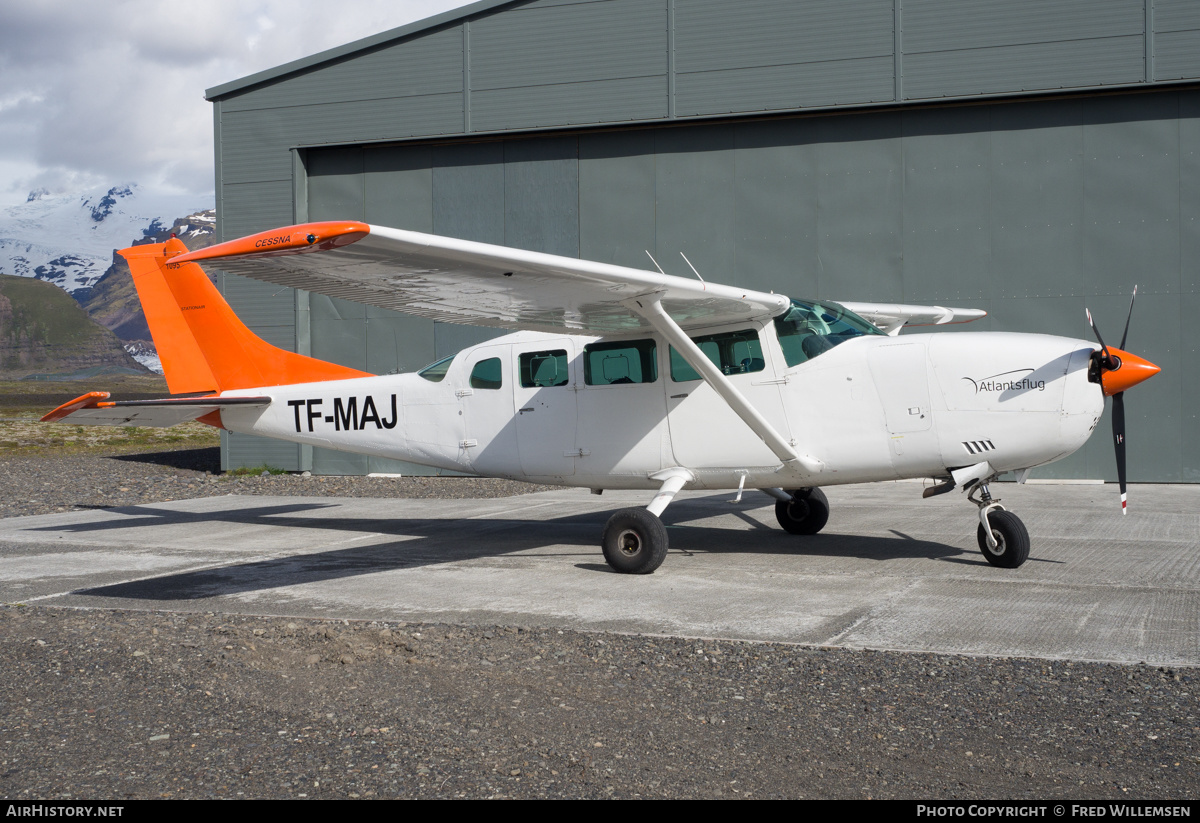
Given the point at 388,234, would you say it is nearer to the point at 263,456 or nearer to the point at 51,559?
the point at 51,559

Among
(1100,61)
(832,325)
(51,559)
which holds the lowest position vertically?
(51,559)

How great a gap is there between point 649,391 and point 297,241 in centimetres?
432

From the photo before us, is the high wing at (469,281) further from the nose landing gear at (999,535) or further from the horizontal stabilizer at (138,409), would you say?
the horizontal stabilizer at (138,409)

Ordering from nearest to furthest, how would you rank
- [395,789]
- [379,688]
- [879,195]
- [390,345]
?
1. [395,789]
2. [379,688]
3. [879,195]
4. [390,345]

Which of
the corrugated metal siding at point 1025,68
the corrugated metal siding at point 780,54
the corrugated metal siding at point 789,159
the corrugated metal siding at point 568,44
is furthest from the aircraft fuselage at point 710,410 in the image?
the corrugated metal siding at point 1025,68

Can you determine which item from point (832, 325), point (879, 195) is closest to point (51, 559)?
point (832, 325)

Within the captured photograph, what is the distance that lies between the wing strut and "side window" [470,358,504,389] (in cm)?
233

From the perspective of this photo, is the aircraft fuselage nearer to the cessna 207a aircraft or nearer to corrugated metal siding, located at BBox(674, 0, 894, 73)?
A: the cessna 207a aircraft

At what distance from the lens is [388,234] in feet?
18.2

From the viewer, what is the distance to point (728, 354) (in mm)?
8594

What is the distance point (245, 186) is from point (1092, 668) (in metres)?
18.4

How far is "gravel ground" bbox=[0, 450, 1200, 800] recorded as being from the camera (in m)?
3.51

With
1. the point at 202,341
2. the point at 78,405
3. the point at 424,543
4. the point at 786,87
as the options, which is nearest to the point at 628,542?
the point at 424,543

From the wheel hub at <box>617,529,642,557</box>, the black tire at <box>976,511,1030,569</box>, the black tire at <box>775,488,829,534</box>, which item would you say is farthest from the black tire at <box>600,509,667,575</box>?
the black tire at <box>976,511,1030,569</box>
